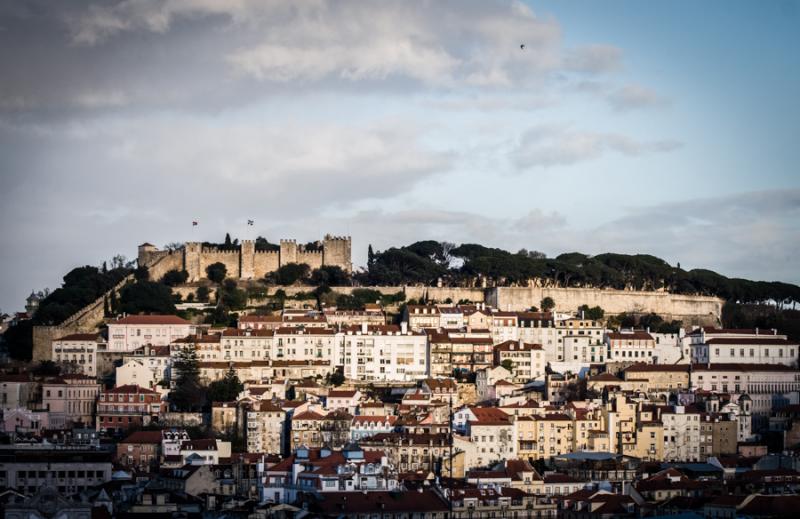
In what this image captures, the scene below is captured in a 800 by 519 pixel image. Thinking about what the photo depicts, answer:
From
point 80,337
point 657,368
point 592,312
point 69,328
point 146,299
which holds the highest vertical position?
point 146,299

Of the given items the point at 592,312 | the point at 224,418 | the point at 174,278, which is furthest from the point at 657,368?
the point at 174,278

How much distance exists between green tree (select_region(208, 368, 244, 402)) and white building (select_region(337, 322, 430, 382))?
619 cm

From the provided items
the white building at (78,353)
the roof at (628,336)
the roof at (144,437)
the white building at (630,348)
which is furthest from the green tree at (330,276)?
the roof at (144,437)

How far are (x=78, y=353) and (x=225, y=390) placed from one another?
28.7ft

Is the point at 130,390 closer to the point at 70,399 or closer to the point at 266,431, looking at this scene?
the point at 70,399

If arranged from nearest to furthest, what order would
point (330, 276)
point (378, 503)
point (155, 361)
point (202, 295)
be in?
point (378, 503) → point (155, 361) → point (202, 295) → point (330, 276)

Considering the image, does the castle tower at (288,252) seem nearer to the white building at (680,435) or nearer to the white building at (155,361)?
the white building at (155,361)

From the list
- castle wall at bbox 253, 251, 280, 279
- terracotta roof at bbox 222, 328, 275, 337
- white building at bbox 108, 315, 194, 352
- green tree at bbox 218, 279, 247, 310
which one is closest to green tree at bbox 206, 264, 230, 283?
green tree at bbox 218, 279, 247, 310

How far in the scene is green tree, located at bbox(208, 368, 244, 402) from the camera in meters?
60.1

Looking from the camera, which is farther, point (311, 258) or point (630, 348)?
point (311, 258)

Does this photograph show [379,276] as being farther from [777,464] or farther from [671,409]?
[777,464]

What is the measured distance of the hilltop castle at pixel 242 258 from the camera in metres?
76.8

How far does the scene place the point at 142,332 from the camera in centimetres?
6750

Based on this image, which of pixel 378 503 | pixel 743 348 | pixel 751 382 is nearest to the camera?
pixel 378 503
